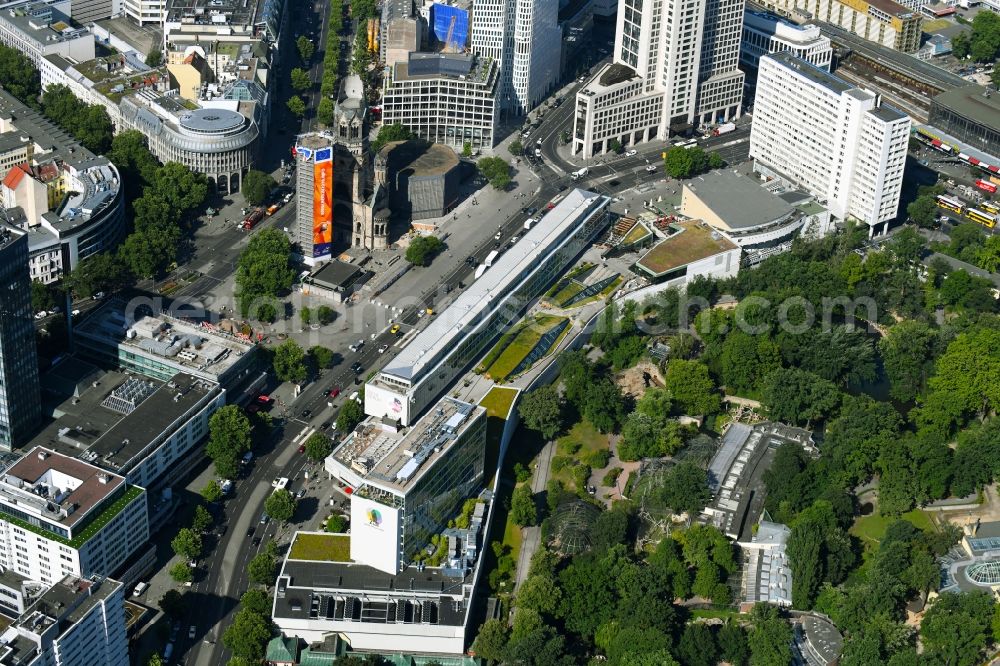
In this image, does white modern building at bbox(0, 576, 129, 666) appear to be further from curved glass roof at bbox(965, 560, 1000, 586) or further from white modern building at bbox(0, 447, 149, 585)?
curved glass roof at bbox(965, 560, 1000, 586)

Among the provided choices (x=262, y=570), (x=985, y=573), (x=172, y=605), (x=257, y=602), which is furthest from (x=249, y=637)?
(x=985, y=573)

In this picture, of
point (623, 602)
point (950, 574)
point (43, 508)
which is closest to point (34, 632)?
point (43, 508)

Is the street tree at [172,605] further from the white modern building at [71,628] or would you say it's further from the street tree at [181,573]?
the white modern building at [71,628]

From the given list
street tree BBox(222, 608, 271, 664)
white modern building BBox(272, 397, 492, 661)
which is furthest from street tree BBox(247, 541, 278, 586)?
street tree BBox(222, 608, 271, 664)

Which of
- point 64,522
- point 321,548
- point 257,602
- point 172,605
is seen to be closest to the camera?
point 257,602

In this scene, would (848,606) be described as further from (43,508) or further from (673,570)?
(43,508)

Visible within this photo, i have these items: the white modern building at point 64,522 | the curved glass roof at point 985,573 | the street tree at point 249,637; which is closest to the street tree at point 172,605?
the street tree at point 249,637

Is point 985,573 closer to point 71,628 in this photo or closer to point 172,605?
point 172,605

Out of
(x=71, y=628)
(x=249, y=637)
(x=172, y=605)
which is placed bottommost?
(x=172, y=605)
